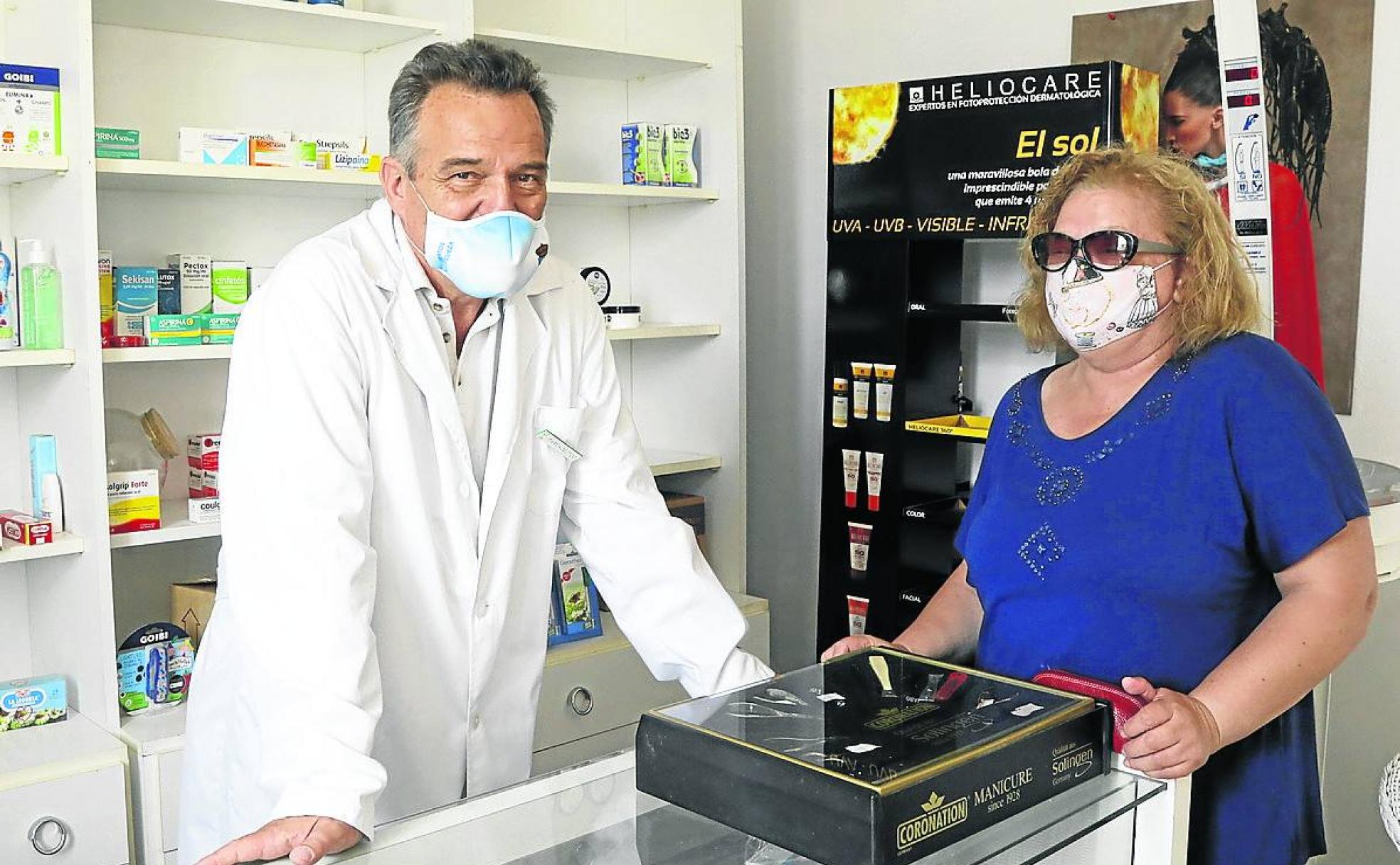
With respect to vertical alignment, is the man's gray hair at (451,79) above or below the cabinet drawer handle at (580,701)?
above

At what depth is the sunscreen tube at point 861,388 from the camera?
313 cm

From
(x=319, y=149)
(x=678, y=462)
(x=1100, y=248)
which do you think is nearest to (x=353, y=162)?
(x=319, y=149)

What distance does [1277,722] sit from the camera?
1558 mm

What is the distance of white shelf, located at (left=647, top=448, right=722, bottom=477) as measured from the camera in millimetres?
3303

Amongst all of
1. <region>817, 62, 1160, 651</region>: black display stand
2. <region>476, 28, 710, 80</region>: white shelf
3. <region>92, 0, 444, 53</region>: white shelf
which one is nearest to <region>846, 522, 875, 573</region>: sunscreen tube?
<region>817, 62, 1160, 651</region>: black display stand

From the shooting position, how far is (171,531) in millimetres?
2512

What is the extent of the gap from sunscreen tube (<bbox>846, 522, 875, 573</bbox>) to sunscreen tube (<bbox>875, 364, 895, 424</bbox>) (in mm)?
257

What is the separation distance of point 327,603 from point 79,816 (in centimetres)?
109

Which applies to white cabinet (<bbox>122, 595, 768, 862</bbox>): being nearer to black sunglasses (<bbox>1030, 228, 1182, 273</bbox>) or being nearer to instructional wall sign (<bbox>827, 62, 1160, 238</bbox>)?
instructional wall sign (<bbox>827, 62, 1160, 238</bbox>)

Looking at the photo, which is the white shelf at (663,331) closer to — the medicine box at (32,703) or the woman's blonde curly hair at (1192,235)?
the medicine box at (32,703)

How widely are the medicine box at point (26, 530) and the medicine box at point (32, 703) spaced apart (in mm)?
264

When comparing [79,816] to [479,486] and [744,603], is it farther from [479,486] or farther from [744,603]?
[744,603]

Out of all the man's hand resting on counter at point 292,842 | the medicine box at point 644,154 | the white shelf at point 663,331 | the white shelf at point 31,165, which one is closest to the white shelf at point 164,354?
the white shelf at point 31,165

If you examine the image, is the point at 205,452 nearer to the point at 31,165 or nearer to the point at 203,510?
the point at 203,510
